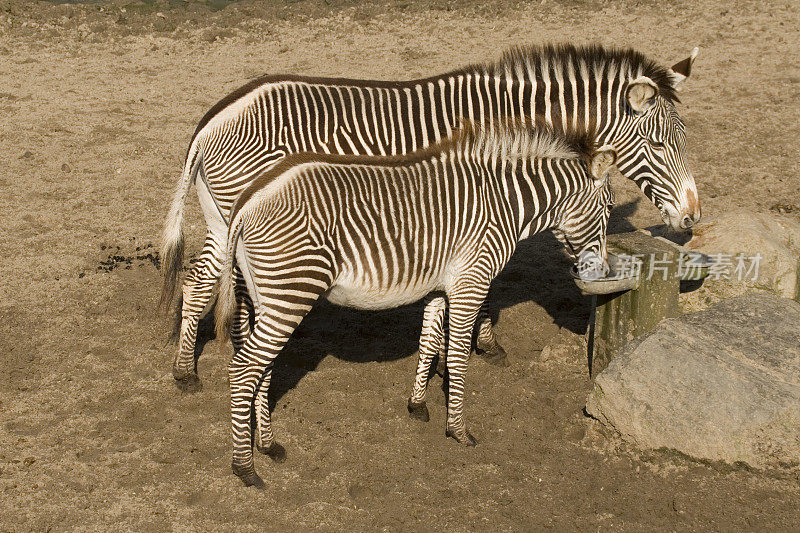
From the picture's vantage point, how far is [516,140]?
19.0 feet

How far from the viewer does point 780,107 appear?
444 inches

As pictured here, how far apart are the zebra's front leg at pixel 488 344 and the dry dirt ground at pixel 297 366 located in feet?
0.35

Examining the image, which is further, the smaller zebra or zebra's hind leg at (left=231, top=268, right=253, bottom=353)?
zebra's hind leg at (left=231, top=268, right=253, bottom=353)

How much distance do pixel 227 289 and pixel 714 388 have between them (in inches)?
130

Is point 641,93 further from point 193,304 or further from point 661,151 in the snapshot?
point 193,304

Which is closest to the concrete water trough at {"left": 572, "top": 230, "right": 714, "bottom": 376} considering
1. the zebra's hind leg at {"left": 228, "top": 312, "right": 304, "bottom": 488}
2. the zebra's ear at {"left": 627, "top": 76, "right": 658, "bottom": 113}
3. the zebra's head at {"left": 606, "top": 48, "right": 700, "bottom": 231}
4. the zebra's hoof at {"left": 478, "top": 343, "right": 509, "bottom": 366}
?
the zebra's head at {"left": 606, "top": 48, "right": 700, "bottom": 231}

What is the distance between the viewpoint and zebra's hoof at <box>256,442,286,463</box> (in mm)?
5754

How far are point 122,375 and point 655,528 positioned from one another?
421 centimetres

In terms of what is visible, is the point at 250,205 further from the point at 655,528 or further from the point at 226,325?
the point at 655,528

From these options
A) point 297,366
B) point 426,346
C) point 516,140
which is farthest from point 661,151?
point 297,366

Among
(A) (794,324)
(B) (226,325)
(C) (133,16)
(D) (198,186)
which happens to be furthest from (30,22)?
(A) (794,324)

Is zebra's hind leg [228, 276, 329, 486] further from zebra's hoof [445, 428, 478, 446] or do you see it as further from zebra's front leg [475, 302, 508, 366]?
zebra's front leg [475, 302, 508, 366]

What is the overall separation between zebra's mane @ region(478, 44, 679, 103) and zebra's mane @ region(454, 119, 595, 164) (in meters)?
1.01

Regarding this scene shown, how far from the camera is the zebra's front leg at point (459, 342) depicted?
18.7 ft
